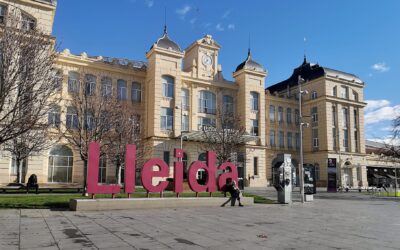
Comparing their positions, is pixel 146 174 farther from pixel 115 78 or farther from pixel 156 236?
pixel 115 78

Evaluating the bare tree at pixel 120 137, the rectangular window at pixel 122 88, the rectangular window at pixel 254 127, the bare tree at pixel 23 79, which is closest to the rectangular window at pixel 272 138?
the rectangular window at pixel 254 127

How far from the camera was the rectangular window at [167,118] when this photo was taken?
44219 millimetres

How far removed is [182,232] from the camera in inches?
416

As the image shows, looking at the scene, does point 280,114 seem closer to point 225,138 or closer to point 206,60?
point 206,60

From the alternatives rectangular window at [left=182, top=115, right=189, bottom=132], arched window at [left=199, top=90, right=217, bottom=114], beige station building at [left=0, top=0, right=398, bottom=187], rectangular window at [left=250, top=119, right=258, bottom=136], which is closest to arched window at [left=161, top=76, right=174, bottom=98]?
beige station building at [left=0, top=0, right=398, bottom=187]

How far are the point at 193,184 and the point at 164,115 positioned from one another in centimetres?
2537

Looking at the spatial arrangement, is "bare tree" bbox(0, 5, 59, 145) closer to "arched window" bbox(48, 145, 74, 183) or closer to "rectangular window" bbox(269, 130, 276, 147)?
"arched window" bbox(48, 145, 74, 183)

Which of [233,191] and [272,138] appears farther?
[272,138]

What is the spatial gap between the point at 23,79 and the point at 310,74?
181 feet

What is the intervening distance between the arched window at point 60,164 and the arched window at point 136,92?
9988 millimetres

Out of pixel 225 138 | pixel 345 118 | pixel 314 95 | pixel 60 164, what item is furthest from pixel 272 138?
pixel 60 164

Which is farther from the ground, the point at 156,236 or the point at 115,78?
the point at 115,78

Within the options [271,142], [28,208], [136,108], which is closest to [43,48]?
[28,208]

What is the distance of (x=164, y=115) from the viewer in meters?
44.4
